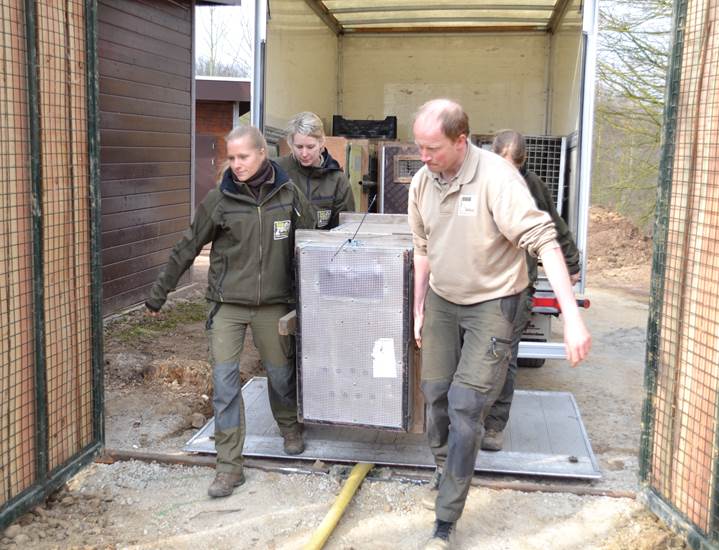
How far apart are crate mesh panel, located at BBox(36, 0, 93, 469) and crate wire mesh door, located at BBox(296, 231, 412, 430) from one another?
1.17 meters

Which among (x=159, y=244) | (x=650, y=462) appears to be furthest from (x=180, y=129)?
(x=650, y=462)

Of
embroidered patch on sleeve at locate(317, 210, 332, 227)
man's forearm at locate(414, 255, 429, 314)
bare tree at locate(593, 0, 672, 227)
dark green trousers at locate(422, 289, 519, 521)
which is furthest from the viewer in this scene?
bare tree at locate(593, 0, 672, 227)

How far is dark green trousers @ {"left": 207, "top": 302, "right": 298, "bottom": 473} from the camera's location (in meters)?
4.17

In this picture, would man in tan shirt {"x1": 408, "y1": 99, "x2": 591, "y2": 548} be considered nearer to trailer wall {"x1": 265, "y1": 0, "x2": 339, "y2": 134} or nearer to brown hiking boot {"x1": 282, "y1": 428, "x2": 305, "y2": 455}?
brown hiking boot {"x1": 282, "y1": 428, "x2": 305, "y2": 455}

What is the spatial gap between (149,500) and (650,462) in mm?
2507

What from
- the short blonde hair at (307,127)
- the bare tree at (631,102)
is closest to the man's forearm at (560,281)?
the short blonde hair at (307,127)

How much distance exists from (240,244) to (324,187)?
1073mm

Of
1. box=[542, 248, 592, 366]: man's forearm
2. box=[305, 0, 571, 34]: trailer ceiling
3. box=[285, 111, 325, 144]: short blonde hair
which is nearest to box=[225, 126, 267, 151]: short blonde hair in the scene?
box=[285, 111, 325, 144]: short blonde hair

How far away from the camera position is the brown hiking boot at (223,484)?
4.07 m

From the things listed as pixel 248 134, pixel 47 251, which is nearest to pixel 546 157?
pixel 248 134

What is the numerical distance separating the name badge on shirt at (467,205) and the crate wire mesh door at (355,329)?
0.68 meters

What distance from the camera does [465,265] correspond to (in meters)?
3.39

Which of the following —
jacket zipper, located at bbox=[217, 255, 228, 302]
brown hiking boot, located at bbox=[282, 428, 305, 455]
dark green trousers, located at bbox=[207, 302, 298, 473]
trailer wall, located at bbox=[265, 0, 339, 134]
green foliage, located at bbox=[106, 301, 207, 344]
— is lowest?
green foliage, located at bbox=[106, 301, 207, 344]

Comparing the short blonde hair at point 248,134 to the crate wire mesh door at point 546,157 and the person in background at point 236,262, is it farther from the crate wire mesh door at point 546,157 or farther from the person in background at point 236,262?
the crate wire mesh door at point 546,157
